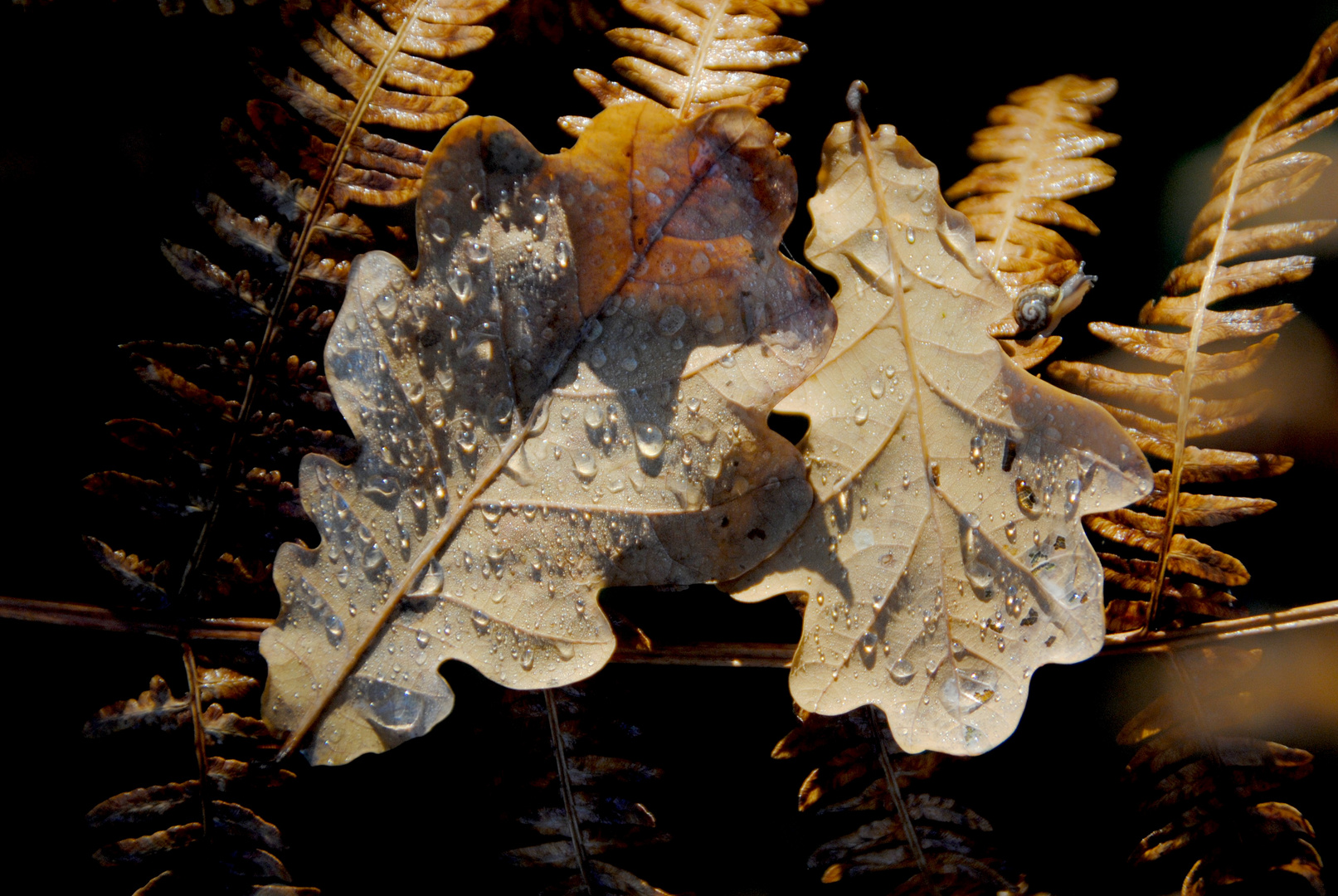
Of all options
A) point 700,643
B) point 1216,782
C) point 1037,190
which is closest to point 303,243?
point 700,643

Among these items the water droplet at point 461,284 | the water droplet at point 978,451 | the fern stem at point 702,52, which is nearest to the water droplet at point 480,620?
the water droplet at point 461,284

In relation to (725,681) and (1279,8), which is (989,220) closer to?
(1279,8)

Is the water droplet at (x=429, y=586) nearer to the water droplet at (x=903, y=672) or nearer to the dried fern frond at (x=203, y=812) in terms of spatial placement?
the dried fern frond at (x=203, y=812)

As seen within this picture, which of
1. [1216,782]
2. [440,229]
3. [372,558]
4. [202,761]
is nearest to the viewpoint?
[440,229]

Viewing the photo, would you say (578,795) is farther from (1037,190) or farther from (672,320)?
(1037,190)

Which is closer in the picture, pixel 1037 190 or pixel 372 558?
pixel 372 558

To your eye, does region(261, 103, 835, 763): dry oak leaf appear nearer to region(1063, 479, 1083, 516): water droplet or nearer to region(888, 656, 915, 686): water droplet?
→ region(888, 656, 915, 686): water droplet
